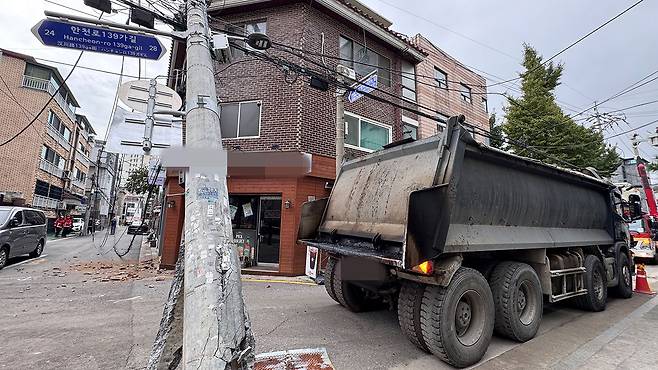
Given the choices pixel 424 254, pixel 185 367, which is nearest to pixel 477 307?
pixel 424 254

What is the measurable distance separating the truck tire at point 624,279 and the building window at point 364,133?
306 inches

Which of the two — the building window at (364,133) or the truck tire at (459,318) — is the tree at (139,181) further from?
the truck tire at (459,318)

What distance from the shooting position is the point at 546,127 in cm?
1819

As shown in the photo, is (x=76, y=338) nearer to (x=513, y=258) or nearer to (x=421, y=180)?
(x=421, y=180)

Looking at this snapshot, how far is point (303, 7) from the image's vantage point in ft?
35.9

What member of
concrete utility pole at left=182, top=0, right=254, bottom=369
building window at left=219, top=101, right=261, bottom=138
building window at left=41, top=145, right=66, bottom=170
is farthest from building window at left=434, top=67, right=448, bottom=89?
building window at left=41, top=145, right=66, bottom=170

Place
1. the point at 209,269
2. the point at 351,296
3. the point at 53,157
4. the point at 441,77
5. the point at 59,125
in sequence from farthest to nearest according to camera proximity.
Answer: the point at 59,125 → the point at 53,157 → the point at 441,77 → the point at 351,296 → the point at 209,269

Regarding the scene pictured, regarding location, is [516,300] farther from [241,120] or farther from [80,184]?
[80,184]

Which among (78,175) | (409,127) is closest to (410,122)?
(409,127)

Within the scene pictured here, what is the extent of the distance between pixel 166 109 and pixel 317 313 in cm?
420

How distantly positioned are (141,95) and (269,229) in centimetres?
624

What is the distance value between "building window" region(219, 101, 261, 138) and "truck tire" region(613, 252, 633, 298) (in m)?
10.2

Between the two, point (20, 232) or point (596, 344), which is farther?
point (20, 232)

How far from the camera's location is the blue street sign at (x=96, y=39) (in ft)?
13.5
